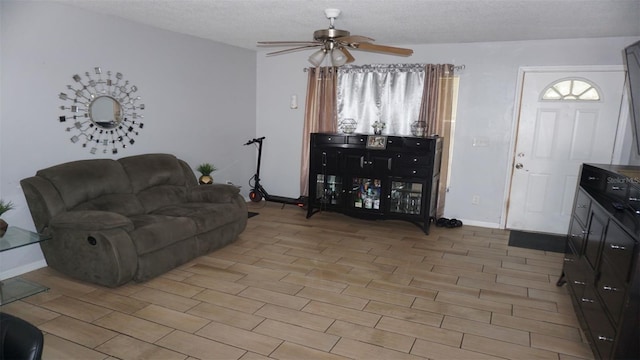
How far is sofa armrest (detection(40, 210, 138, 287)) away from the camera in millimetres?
3137

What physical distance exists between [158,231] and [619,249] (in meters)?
3.25

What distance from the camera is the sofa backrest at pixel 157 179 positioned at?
163 inches

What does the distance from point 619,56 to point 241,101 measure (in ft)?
15.8

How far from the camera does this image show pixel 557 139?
4879 mm

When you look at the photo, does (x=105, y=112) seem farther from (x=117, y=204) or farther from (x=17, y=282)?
(x=17, y=282)

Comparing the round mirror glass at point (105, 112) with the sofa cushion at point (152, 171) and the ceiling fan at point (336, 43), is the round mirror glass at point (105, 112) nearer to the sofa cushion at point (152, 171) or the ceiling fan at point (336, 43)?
the sofa cushion at point (152, 171)

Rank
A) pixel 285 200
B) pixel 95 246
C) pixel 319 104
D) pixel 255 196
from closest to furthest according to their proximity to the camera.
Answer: pixel 95 246 → pixel 319 104 → pixel 285 200 → pixel 255 196

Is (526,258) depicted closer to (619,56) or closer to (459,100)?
(459,100)

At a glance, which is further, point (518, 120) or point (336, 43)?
point (518, 120)

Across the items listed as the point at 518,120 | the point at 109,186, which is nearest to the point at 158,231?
the point at 109,186

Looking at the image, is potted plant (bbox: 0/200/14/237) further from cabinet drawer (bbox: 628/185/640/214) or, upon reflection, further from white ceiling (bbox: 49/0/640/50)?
cabinet drawer (bbox: 628/185/640/214)

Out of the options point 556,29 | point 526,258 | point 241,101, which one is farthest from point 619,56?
point 241,101

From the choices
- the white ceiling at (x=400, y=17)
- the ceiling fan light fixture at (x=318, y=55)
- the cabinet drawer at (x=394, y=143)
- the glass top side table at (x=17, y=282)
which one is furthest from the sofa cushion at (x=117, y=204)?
the cabinet drawer at (x=394, y=143)

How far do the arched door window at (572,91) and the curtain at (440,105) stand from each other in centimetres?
111
